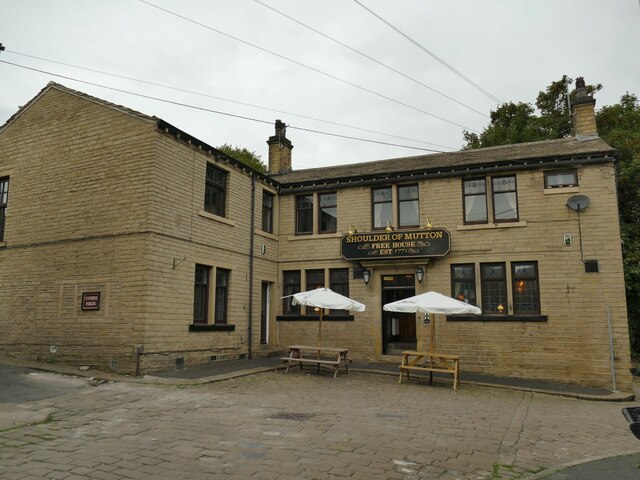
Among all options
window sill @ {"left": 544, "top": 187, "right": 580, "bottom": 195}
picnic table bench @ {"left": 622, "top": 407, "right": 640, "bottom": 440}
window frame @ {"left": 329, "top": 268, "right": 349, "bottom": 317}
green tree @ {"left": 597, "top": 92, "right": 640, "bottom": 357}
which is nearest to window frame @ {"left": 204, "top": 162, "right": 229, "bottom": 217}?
window frame @ {"left": 329, "top": 268, "right": 349, "bottom": 317}

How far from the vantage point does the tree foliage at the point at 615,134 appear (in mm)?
20125

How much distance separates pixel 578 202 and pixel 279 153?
11.8 m

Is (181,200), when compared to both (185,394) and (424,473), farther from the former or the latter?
(424,473)

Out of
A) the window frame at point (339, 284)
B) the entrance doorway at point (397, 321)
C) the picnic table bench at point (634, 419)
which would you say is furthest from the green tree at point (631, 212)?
the picnic table bench at point (634, 419)

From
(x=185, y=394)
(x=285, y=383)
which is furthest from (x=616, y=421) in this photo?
(x=185, y=394)

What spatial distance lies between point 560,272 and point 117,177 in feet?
42.1

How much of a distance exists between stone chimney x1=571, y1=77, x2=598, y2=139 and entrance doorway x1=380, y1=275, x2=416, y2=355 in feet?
24.1

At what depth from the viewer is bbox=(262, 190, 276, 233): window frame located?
18344mm

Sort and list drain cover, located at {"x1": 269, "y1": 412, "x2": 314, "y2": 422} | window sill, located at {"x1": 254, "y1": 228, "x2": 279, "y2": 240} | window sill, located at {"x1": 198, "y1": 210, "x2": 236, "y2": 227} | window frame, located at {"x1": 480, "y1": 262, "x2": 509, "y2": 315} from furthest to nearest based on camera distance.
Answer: window sill, located at {"x1": 254, "y1": 228, "x2": 279, "y2": 240}, window frame, located at {"x1": 480, "y1": 262, "x2": 509, "y2": 315}, window sill, located at {"x1": 198, "y1": 210, "x2": 236, "y2": 227}, drain cover, located at {"x1": 269, "y1": 412, "x2": 314, "y2": 422}

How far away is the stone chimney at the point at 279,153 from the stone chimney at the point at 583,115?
1113 centimetres

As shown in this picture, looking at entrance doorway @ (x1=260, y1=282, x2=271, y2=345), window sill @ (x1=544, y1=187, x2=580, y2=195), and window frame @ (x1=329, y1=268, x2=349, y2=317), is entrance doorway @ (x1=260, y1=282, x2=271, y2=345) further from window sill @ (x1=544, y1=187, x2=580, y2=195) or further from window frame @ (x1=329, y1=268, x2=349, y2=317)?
window sill @ (x1=544, y1=187, x2=580, y2=195)

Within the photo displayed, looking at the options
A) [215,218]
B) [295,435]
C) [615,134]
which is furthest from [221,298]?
[615,134]

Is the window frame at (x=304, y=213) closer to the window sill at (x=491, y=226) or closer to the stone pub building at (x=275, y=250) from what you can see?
the stone pub building at (x=275, y=250)

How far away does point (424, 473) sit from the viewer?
5.52m
